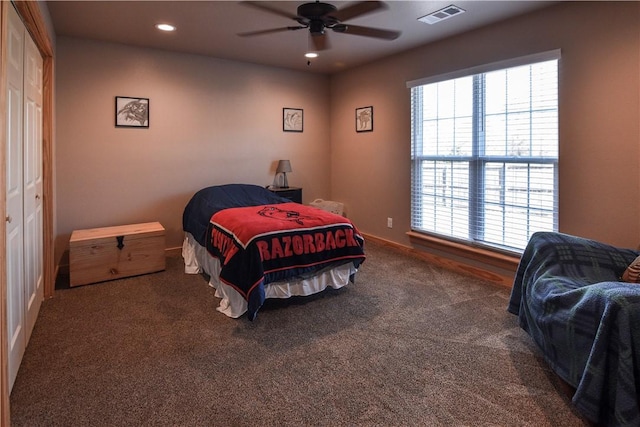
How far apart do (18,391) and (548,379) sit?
2780 millimetres

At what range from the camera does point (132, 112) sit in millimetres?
4195

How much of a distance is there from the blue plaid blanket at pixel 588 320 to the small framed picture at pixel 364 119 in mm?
3020

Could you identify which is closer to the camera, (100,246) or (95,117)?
(100,246)

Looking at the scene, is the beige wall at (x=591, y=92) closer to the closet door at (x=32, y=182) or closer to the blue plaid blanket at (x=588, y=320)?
the blue plaid blanket at (x=588, y=320)

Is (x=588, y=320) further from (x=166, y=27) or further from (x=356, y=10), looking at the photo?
(x=166, y=27)

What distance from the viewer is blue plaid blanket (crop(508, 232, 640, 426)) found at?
1.49 meters

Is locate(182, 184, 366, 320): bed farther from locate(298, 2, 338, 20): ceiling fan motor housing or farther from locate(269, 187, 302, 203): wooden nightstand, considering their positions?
locate(298, 2, 338, 20): ceiling fan motor housing

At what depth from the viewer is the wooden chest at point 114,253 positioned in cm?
346

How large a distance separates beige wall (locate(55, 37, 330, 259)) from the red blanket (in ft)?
4.62

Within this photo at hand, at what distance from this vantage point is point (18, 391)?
1916mm

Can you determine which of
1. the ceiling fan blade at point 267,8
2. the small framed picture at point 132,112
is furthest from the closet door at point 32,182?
the ceiling fan blade at point 267,8

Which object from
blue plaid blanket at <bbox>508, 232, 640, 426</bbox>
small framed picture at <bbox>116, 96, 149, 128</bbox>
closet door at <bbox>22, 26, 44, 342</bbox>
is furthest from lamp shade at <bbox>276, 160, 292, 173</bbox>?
blue plaid blanket at <bbox>508, 232, 640, 426</bbox>

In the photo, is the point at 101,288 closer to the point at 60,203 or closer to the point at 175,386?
the point at 60,203

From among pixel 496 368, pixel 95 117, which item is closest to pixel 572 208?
pixel 496 368
